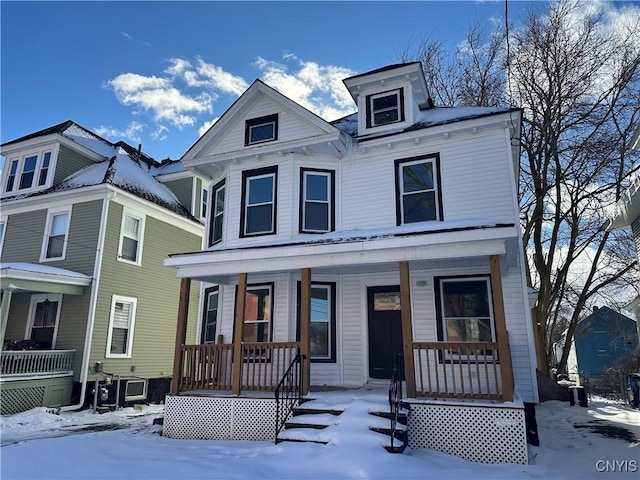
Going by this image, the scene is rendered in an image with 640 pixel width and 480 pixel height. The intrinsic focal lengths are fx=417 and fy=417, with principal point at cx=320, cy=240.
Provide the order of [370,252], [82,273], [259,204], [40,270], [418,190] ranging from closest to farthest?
[370,252] → [418,190] → [259,204] → [40,270] → [82,273]

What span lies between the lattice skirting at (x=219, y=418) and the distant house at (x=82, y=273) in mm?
5415

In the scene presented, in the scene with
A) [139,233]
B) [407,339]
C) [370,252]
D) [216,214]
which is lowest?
[407,339]

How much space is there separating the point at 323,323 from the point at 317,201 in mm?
2973

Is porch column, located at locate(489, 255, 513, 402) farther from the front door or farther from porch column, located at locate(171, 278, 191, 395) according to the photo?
porch column, located at locate(171, 278, 191, 395)

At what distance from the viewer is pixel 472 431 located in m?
6.53

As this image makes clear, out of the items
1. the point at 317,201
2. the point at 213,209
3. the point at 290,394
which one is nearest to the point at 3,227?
the point at 213,209

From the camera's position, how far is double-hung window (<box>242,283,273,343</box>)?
9.87 m

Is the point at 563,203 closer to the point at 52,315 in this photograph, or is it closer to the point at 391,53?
the point at 391,53

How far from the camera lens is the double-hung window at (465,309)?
8.43 m

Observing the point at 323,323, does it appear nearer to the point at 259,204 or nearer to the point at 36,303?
the point at 259,204

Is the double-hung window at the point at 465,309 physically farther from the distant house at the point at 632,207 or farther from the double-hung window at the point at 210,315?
the double-hung window at the point at 210,315

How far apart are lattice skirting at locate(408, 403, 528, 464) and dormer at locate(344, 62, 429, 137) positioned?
22.0 feet

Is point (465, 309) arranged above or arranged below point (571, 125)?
below

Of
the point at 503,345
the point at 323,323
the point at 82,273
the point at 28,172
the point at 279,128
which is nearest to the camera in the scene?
the point at 503,345
